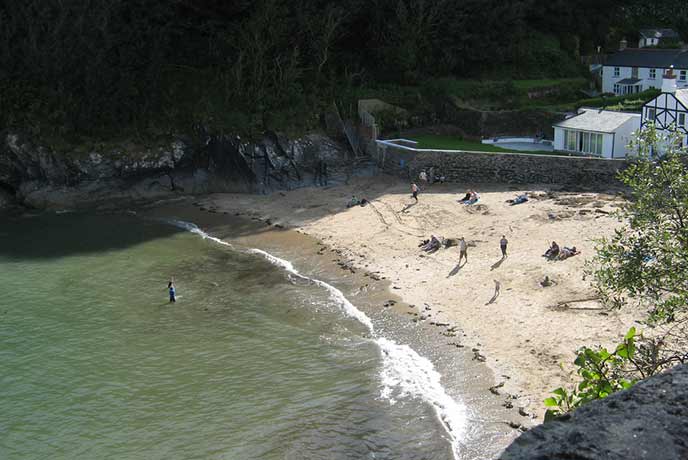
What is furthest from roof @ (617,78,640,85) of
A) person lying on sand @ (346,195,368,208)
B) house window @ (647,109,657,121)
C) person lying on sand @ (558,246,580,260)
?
person lying on sand @ (558,246,580,260)

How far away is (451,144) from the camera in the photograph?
4484 centimetres

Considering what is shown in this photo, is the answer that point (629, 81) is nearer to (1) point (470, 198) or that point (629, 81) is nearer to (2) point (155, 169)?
(1) point (470, 198)

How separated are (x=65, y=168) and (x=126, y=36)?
9143 mm

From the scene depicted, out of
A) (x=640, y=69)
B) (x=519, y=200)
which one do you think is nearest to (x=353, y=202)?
(x=519, y=200)

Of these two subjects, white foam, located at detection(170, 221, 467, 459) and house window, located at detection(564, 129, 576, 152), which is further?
house window, located at detection(564, 129, 576, 152)

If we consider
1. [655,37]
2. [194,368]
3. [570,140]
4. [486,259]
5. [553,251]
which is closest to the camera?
[194,368]

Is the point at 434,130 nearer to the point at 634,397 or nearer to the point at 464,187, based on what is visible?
the point at 464,187

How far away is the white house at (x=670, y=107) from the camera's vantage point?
36.6 metres

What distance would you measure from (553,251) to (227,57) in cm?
2836

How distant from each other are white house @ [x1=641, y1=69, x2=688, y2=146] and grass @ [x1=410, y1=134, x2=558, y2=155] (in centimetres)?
577

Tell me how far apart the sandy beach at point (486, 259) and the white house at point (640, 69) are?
19629mm

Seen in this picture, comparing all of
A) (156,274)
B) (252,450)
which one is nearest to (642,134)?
(252,450)

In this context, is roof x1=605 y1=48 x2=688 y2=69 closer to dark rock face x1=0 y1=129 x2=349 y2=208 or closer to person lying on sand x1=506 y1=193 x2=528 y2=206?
person lying on sand x1=506 y1=193 x2=528 y2=206

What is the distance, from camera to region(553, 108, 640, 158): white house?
3850cm
